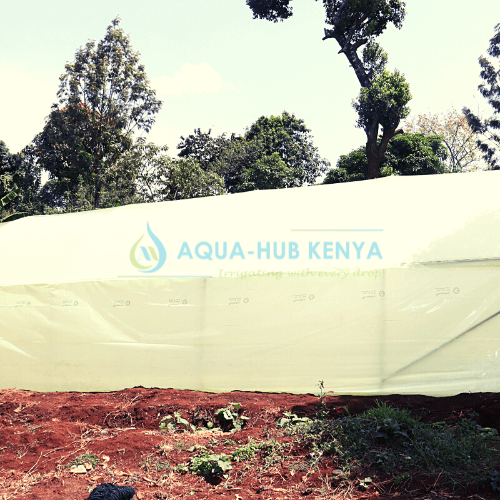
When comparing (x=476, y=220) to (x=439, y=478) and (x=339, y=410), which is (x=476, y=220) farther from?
(x=439, y=478)

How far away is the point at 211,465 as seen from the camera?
211 inches

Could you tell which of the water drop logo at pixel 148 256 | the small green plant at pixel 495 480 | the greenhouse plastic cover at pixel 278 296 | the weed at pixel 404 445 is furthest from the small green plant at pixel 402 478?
the water drop logo at pixel 148 256

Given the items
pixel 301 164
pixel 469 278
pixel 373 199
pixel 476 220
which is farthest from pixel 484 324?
pixel 301 164

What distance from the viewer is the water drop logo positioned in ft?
31.6

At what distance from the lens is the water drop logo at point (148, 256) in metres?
9.62

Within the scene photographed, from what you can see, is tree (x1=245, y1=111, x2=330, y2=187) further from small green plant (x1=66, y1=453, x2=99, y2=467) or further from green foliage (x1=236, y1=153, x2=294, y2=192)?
small green plant (x1=66, y1=453, x2=99, y2=467)

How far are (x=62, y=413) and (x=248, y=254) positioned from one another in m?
4.09

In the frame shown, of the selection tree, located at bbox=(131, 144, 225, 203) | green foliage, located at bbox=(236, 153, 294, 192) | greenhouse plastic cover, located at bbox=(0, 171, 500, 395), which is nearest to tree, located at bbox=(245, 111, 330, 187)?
green foliage, located at bbox=(236, 153, 294, 192)

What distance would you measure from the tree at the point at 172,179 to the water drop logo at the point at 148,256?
13.9 meters

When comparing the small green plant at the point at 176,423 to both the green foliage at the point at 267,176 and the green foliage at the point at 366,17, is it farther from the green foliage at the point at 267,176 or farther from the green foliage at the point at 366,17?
the green foliage at the point at 366,17

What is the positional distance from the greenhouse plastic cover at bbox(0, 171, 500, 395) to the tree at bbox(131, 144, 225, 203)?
13625 millimetres

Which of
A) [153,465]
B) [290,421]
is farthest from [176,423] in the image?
[290,421]

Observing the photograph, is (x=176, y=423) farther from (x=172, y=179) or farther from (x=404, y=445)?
(x=172, y=179)

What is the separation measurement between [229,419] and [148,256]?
12.8 feet
